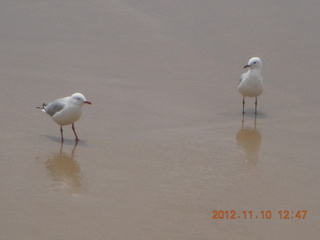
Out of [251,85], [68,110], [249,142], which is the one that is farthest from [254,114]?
[68,110]

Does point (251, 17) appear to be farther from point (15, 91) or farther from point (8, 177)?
point (8, 177)

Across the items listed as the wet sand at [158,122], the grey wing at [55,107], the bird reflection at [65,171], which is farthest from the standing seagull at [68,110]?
the bird reflection at [65,171]

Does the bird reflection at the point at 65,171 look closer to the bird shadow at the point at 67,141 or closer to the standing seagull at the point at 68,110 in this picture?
the bird shadow at the point at 67,141

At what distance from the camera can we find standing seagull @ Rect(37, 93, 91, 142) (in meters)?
Result: 6.85

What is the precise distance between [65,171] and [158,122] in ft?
6.09

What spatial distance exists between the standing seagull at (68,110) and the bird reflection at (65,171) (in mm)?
462

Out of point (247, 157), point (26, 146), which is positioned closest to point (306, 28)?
point (247, 157)

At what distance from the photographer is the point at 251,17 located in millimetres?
10742

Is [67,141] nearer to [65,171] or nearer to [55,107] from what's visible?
[55,107]

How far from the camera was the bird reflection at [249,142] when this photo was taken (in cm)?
635

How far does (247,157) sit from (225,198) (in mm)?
1205
